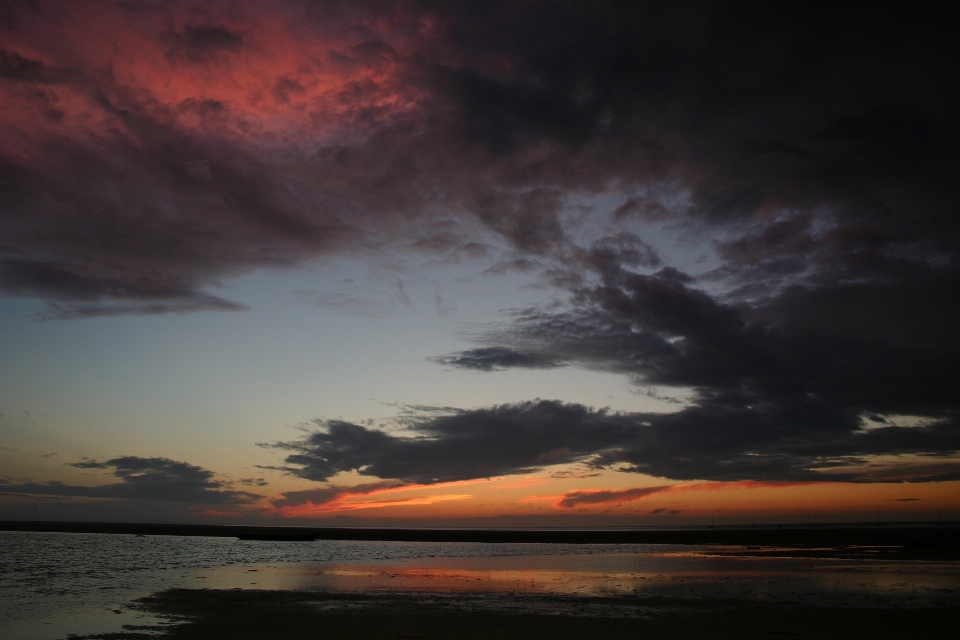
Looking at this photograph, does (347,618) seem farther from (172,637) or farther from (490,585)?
(490,585)

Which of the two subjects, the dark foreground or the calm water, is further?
the calm water

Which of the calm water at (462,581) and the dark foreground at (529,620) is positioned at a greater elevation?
the dark foreground at (529,620)

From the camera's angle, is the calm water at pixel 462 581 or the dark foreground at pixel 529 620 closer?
the dark foreground at pixel 529 620

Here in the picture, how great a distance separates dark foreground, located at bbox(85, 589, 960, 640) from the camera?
2028 centimetres

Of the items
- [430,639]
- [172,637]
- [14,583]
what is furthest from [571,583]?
[14,583]

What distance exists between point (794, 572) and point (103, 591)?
46526mm

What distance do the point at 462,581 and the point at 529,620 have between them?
16.7m

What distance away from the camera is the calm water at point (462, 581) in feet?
87.3

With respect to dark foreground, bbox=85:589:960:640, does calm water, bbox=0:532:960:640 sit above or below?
below

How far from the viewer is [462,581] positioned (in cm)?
3869

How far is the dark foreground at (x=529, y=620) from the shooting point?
20.3 m

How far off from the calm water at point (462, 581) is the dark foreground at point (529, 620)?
1749 millimetres

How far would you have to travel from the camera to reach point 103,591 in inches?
1276

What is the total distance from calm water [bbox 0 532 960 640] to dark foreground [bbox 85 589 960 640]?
1749mm
